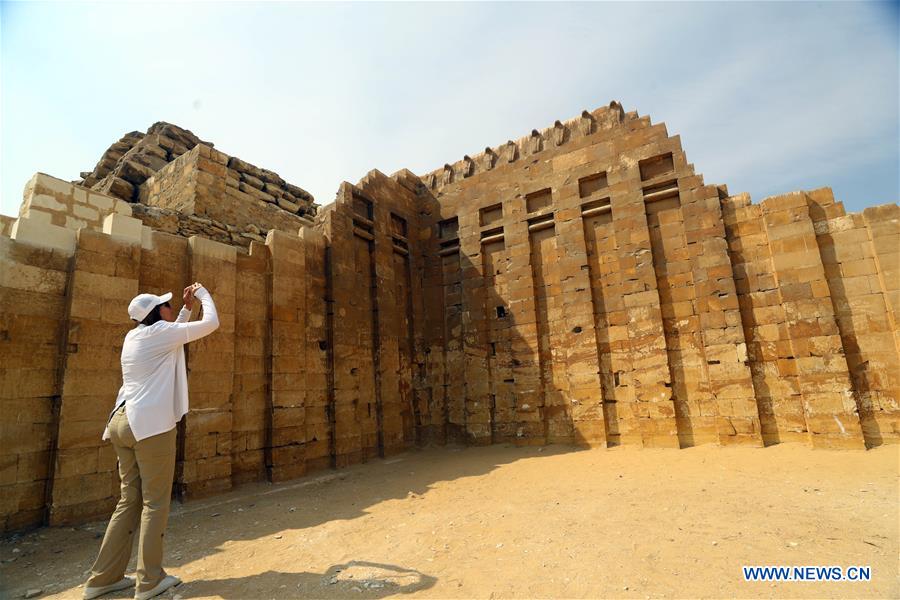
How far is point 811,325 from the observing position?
824 cm

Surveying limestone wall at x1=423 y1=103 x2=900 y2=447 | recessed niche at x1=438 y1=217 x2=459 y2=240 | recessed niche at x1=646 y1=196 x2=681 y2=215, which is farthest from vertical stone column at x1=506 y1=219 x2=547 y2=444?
recessed niche at x1=646 y1=196 x2=681 y2=215

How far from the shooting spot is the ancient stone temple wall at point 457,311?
5898 millimetres

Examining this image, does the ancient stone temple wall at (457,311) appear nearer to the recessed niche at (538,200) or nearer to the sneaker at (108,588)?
the recessed niche at (538,200)

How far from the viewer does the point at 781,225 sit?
28.8ft

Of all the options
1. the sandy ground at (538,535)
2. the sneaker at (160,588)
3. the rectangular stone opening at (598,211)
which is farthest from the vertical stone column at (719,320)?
the sneaker at (160,588)

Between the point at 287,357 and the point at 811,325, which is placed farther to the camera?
the point at 287,357

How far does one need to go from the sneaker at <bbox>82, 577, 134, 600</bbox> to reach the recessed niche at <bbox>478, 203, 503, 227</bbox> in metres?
10.2

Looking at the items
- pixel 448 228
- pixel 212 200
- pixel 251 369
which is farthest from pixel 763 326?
pixel 212 200

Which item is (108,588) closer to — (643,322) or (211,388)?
(211,388)

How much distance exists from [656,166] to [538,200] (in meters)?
2.84

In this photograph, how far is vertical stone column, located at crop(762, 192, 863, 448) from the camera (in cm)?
778

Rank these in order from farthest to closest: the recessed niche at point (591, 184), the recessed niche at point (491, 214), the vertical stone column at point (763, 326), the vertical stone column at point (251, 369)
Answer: the recessed niche at point (491, 214) → the recessed niche at point (591, 184) → the vertical stone column at point (763, 326) → the vertical stone column at point (251, 369)

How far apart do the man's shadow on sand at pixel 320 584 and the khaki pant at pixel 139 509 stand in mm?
421

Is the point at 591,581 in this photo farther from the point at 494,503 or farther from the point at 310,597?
the point at 494,503
